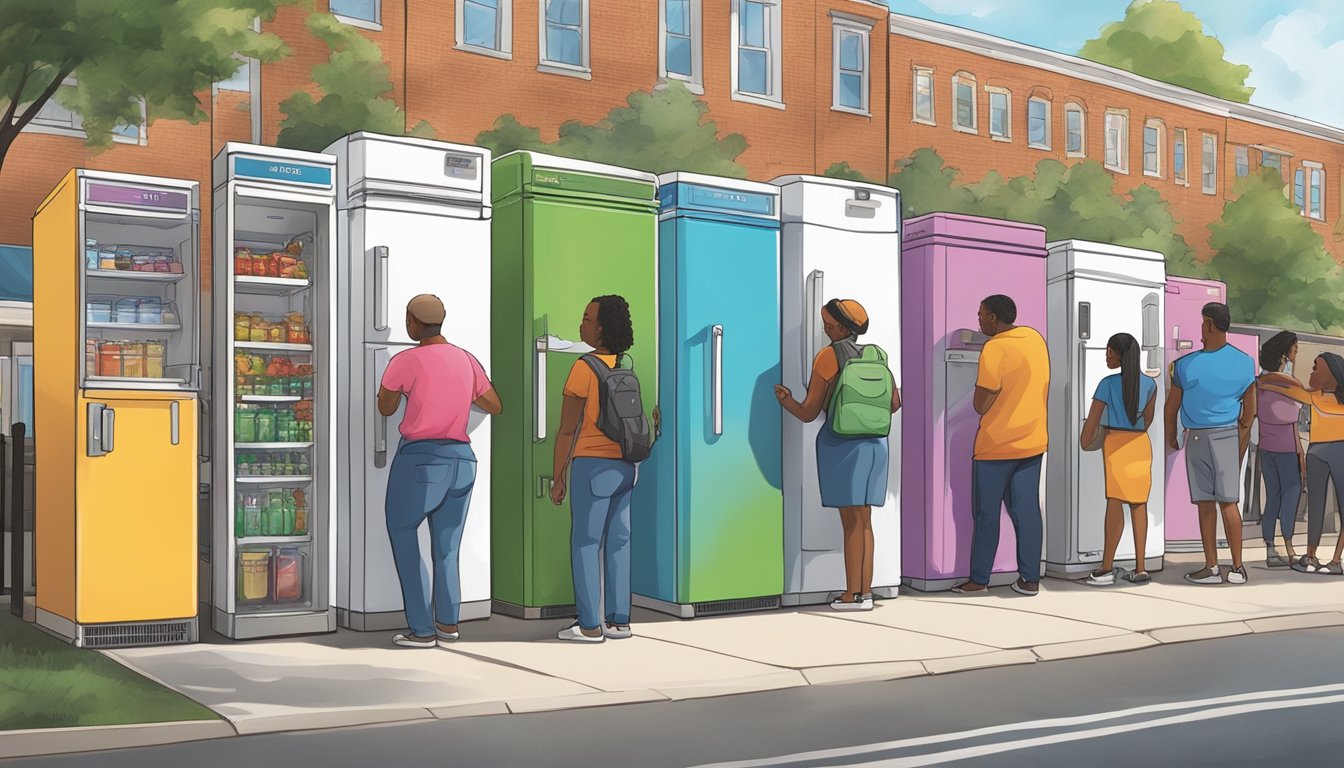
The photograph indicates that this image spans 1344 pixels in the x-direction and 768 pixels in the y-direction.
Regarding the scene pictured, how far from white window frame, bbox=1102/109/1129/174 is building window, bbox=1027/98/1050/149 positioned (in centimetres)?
255

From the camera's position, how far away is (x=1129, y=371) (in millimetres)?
11273

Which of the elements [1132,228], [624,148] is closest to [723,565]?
[624,148]

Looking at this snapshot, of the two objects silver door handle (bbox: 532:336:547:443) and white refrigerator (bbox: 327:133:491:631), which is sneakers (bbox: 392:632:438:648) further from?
silver door handle (bbox: 532:336:547:443)

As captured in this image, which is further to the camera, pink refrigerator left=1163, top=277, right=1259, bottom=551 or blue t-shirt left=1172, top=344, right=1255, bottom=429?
pink refrigerator left=1163, top=277, right=1259, bottom=551

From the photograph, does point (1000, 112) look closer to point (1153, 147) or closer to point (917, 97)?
point (917, 97)

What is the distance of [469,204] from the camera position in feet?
30.6

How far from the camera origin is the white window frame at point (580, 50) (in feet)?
89.4

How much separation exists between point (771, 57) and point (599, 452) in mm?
23507

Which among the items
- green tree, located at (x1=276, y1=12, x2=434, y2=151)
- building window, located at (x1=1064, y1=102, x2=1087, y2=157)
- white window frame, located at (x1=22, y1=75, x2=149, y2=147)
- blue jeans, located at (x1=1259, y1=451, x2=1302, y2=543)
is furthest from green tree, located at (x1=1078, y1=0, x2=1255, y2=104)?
blue jeans, located at (x1=1259, y1=451, x2=1302, y2=543)

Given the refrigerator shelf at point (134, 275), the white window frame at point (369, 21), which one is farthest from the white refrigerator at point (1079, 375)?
the white window frame at point (369, 21)

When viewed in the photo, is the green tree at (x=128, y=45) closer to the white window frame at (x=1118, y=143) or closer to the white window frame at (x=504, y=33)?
the white window frame at (x=504, y=33)

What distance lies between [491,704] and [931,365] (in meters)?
5.39

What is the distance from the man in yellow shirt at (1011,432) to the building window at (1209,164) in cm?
3656

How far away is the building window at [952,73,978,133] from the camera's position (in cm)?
3584
